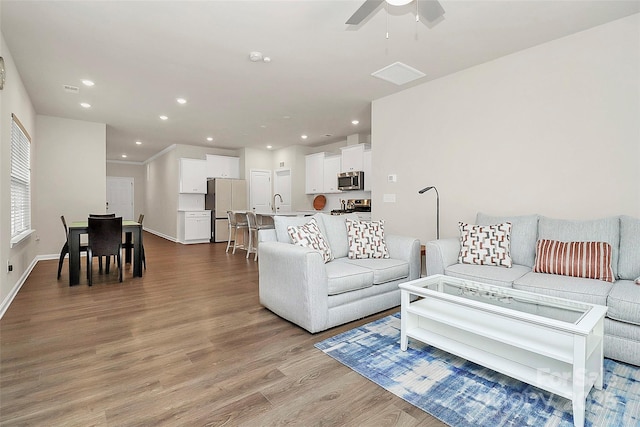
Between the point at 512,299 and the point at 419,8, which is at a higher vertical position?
the point at 419,8

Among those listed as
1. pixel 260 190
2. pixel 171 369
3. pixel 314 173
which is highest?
pixel 314 173

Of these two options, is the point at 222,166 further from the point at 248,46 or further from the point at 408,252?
the point at 408,252

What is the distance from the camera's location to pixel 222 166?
8992 mm

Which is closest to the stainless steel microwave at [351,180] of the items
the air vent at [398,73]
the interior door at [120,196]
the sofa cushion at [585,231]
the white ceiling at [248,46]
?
the white ceiling at [248,46]

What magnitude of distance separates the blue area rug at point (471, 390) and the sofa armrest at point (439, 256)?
2.96ft

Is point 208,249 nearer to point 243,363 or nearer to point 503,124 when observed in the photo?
point 243,363

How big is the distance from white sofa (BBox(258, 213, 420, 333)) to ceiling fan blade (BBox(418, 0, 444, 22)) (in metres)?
1.93

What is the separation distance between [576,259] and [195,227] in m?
8.04

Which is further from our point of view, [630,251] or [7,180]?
[7,180]

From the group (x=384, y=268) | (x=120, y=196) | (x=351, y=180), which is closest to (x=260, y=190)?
(x=351, y=180)

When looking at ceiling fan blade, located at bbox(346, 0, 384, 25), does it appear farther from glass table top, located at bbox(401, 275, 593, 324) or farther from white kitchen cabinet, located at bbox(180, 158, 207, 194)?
white kitchen cabinet, located at bbox(180, 158, 207, 194)

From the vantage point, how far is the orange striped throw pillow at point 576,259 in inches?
96.7

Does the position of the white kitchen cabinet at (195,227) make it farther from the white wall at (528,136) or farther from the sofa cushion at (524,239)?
the sofa cushion at (524,239)

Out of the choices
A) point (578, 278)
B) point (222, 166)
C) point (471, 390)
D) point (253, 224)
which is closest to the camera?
point (471, 390)
